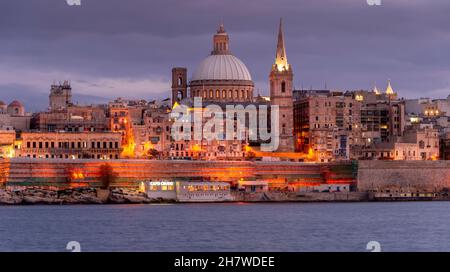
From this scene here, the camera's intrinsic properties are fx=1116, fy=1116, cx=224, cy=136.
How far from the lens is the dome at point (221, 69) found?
3373 inches

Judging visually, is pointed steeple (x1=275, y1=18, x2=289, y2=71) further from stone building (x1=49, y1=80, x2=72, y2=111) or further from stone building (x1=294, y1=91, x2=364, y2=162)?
stone building (x1=49, y1=80, x2=72, y2=111)

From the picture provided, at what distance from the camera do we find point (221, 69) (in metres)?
85.6

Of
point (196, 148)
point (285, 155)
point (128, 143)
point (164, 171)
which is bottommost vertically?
point (164, 171)

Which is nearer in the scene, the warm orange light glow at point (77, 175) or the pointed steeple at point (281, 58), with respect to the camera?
the warm orange light glow at point (77, 175)

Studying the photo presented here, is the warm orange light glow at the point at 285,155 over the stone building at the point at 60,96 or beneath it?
beneath

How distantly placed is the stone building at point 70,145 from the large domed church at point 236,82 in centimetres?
741

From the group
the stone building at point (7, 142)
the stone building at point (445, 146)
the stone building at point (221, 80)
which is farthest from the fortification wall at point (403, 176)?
the stone building at point (7, 142)

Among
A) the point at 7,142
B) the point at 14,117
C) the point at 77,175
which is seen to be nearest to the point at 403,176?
the point at 77,175

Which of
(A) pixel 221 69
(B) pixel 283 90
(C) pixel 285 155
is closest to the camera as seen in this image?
(C) pixel 285 155

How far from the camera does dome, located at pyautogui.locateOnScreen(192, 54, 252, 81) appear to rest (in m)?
85.7

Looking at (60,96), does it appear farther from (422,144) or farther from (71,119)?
(422,144)

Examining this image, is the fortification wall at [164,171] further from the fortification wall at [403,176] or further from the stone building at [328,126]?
the stone building at [328,126]

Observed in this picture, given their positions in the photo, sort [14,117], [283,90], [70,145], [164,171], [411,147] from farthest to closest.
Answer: [14,117] → [283,90] → [411,147] → [70,145] → [164,171]

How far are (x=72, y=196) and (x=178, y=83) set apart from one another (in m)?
25.7
